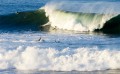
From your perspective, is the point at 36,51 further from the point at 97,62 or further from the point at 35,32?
the point at 35,32

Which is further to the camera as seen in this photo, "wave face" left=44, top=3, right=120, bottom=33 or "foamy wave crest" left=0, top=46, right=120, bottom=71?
"wave face" left=44, top=3, right=120, bottom=33

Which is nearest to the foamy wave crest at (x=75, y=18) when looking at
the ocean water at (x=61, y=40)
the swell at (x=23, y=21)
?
the ocean water at (x=61, y=40)

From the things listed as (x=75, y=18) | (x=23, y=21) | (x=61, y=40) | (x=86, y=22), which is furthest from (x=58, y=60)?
(x=23, y=21)

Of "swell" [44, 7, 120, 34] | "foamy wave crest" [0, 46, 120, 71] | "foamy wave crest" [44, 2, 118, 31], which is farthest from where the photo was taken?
"foamy wave crest" [44, 2, 118, 31]

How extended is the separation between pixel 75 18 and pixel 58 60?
14428 mm

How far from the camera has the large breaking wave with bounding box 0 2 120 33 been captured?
31172 mm

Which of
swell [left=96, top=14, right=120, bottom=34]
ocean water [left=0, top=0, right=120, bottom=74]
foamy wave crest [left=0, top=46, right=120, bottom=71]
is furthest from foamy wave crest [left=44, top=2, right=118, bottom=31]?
foamy wave crest [left=0, top=46, right=120, bottom=71]

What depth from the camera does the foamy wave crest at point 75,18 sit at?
31328 mm

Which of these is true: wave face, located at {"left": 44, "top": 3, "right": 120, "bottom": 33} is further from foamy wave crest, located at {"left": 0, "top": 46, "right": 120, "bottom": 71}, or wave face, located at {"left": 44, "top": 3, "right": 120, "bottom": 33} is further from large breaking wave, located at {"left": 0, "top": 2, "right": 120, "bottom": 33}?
foamy wave crest, located at {"left": 0, "top": 46, "right": 120, "bottom": 71}

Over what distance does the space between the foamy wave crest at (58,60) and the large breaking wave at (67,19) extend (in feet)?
35.0

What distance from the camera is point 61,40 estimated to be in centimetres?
2519

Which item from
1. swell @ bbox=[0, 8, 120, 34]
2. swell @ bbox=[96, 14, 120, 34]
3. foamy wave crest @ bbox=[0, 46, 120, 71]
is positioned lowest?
foamy wave crest @ bbox=[0, 46, 120, 71]

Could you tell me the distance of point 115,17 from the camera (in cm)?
3166

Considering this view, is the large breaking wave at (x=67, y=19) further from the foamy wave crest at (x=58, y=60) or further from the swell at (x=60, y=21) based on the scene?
the foamy wave crest at (x=58, y=60)
